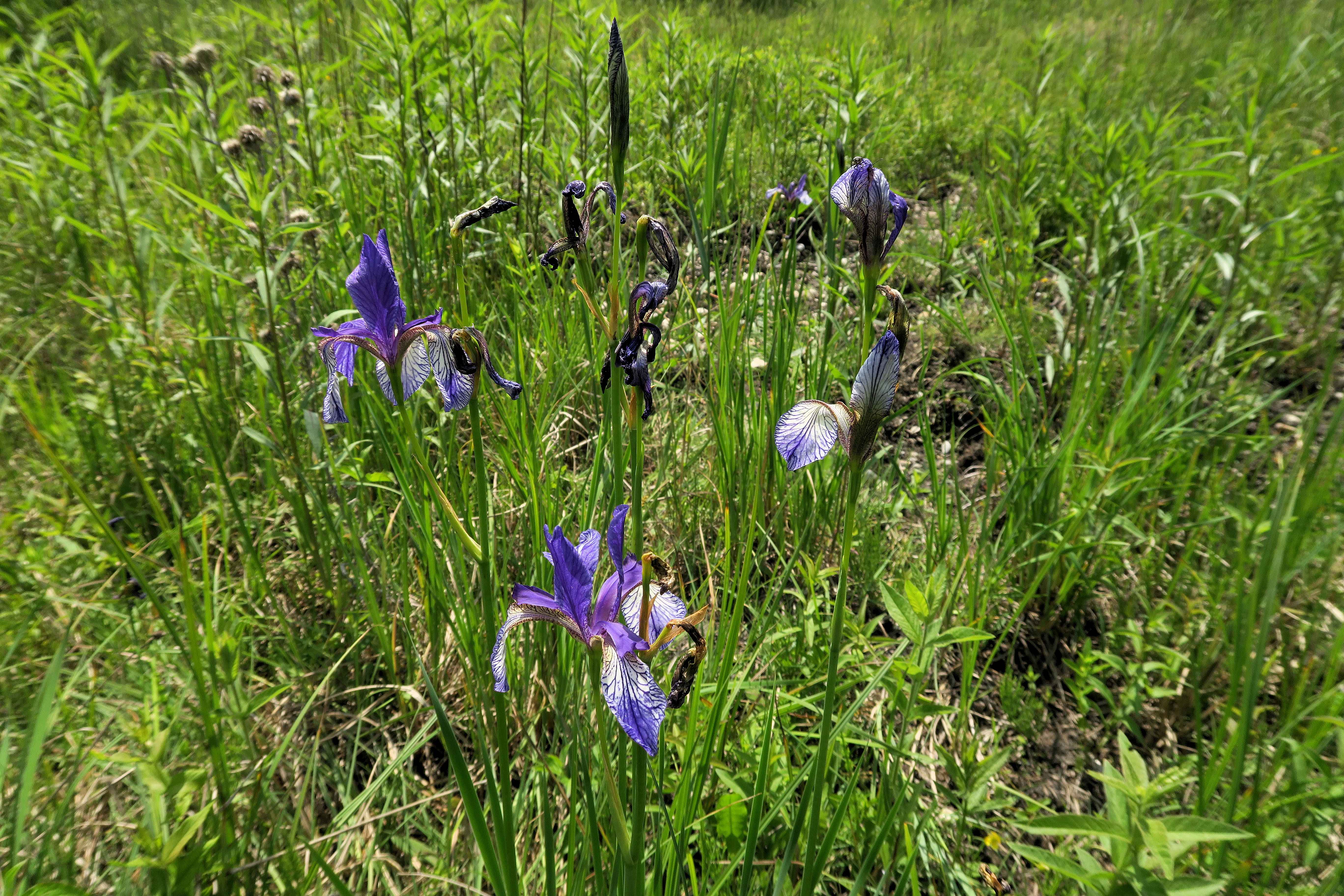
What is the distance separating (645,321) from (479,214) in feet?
1.04

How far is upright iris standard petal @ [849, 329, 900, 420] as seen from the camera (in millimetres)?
879

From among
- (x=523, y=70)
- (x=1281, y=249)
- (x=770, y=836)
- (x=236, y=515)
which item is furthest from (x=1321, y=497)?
(x=236, y=515)

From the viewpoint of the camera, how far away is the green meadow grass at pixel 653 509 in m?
1.28

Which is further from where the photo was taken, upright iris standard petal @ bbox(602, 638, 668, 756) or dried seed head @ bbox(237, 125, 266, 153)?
dried seed head @ bbox(237, 125, 266, 153)

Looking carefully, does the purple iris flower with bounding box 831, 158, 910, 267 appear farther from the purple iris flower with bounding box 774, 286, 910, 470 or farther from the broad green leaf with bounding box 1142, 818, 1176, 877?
the broad green leaf with bounding box 1142, 818, 1176, 877

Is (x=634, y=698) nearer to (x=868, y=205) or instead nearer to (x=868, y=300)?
(x=868, y=300)

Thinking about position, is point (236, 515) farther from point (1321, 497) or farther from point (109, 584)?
point (1321, 497)

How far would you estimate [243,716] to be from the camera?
1321 mm

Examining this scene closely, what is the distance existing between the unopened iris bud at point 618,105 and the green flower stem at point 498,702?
0.38 metres

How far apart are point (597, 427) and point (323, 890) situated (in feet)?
5.06

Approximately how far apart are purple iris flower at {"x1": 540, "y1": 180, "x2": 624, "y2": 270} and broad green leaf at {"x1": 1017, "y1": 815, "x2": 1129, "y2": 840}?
1.20 metres

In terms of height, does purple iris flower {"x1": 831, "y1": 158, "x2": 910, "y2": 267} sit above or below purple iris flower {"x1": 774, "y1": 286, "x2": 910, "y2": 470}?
above

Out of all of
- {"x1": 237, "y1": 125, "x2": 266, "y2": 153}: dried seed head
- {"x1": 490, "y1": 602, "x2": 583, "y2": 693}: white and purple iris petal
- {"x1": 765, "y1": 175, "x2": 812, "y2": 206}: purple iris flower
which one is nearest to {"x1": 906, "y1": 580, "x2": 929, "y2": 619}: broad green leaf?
{"x1": 490, "y1": 602, "x2": 583, "y2": 693}: white and purple iris petal

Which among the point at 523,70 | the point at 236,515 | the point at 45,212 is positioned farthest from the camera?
the point at 45,212
